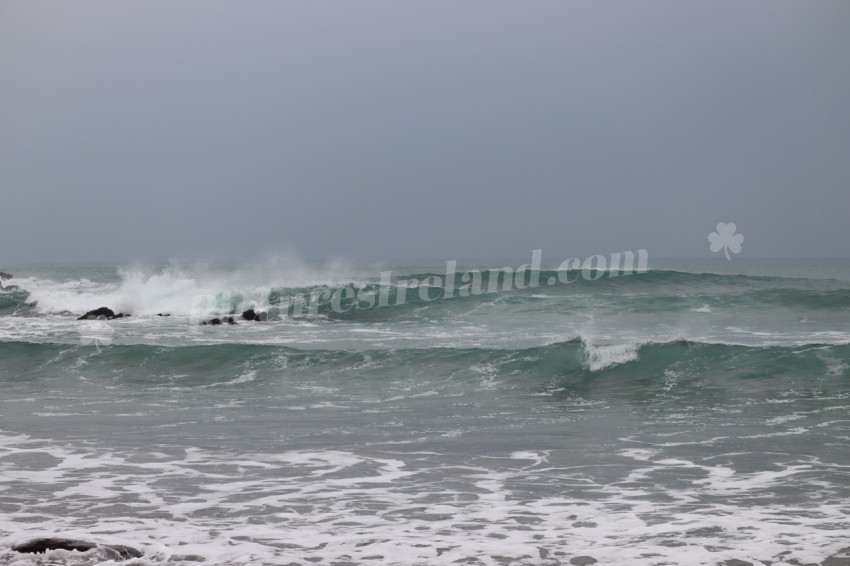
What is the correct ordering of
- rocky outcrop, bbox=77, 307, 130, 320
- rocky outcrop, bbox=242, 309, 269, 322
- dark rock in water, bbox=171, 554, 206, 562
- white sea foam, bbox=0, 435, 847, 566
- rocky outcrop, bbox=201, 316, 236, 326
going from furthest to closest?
rocky outcrop, bbox=77, 307, 130, 320, rocky outcrop, bbox=242, 309, 269, 322, rocky outcrop, bbox=201, 316, 236, 326, white sea foam, bbox=0, 435, 847, 566, dark rock in water, bbox=171, 554, 206, 562

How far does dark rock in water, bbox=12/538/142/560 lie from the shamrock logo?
44.5 ft

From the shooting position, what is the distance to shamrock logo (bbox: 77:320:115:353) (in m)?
20.8

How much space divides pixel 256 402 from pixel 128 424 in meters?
2.50

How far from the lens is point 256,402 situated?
12867mm

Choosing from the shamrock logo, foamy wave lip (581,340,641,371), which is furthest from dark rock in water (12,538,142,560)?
the shamrock logo

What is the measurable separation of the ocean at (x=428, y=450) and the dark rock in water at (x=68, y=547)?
10cm

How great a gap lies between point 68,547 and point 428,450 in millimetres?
4188

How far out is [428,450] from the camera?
29.6ft

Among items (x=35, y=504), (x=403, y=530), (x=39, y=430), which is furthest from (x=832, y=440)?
(x=39, y=430)

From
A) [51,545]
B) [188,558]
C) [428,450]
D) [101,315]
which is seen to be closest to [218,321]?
[101,315]

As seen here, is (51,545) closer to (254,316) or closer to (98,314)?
(254,316)

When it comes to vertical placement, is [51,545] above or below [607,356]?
below

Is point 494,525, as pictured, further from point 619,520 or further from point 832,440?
point 832,440

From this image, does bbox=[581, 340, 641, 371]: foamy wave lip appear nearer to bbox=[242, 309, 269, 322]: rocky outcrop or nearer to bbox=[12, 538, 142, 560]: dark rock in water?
bbox=[12, 538, 142, 560]: dark rock in water
